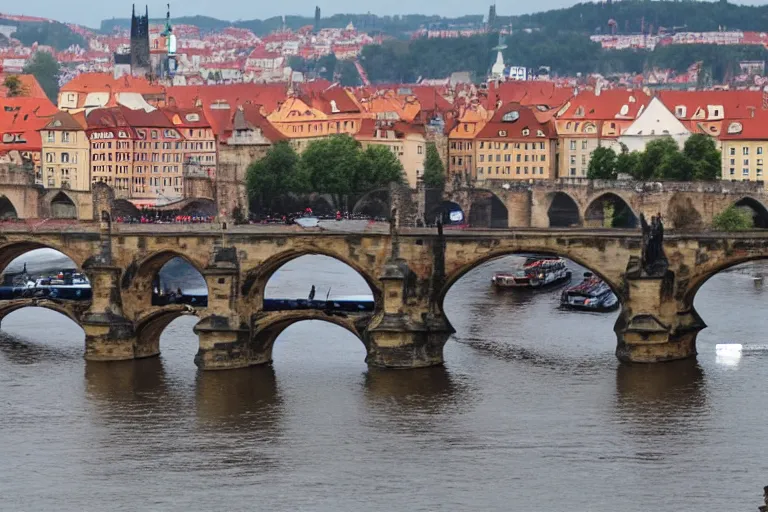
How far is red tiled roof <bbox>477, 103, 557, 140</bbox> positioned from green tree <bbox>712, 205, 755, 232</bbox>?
32306 millimetres

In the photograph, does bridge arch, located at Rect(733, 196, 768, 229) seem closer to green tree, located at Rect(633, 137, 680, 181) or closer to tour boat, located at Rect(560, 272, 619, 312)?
green tree, located at Rect(633, 137, 680, 181)

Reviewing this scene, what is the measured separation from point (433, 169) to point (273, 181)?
16262 millimetres

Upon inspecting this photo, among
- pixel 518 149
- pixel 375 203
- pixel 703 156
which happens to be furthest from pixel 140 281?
pixel 518 149

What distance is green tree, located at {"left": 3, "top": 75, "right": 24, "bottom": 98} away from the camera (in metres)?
178

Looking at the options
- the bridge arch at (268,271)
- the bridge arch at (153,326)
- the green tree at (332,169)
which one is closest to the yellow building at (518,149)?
the green tree at (332,169)

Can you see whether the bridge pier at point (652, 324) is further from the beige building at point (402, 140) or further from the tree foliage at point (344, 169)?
the beige building at point (402, 140)

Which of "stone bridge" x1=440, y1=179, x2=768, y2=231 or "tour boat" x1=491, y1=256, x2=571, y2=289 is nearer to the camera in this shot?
"tour boat" x1=491, y1=256, x2=571, y2=289

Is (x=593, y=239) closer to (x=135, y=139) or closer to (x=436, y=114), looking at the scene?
(x=135, y=139)

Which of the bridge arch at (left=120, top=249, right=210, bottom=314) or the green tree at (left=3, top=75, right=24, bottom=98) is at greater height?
the green tree at (left=3, top=75, right=24, bottom=98)

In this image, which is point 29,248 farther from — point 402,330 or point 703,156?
point 703,156

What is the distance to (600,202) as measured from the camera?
481 ft

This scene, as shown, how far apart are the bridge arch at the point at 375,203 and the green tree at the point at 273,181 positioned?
12.4 feet

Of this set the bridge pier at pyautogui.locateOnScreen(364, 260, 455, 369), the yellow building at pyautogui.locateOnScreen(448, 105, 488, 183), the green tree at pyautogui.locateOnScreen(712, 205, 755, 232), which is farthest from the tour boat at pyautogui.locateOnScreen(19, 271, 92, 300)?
the yellow building at pyautogui.locateOnScreen(448, 105, 488, 183)

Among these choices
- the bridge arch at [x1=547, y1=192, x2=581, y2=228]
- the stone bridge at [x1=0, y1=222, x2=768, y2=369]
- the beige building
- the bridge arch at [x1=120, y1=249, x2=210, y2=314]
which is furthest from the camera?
the beige building
